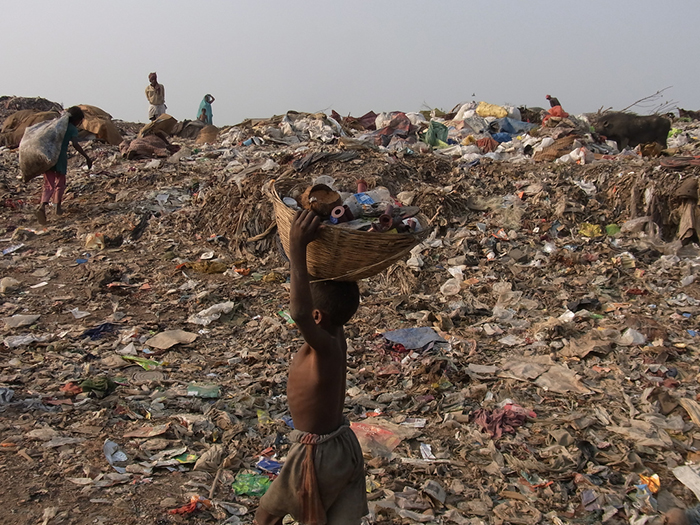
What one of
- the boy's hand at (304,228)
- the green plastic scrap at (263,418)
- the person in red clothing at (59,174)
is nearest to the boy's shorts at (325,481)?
the boy's hand at (304,228)

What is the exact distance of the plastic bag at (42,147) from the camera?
6949 millimetres

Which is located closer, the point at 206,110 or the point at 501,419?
the point at 501,419

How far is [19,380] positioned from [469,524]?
113 inches

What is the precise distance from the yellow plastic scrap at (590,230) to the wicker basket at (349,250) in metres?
5.44

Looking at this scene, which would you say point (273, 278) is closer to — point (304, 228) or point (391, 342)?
point (391, 342)

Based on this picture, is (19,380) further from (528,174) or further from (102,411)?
(528,174)

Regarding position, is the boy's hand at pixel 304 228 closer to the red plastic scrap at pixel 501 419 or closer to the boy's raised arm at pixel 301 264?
the boy's raised arm at pixel 301 264

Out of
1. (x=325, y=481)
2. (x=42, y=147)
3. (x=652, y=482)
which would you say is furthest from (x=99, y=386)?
(x=42, y=147)

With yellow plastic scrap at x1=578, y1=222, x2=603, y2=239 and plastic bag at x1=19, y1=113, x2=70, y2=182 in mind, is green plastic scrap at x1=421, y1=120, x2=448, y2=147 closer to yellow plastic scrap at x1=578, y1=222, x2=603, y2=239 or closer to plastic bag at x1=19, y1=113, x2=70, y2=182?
yellow plastic scrap at x1=578, y1=222, x2=603, y2=239

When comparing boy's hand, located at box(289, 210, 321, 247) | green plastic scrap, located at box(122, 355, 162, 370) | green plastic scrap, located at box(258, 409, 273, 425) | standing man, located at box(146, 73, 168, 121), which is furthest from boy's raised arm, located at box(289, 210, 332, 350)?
standing man, located at box(146, 73, 168, 121)

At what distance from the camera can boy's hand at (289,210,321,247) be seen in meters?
1.74

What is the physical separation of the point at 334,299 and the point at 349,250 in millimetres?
221

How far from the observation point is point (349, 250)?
1.80 metres

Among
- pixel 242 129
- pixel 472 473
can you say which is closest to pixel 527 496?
pixel 472 473
